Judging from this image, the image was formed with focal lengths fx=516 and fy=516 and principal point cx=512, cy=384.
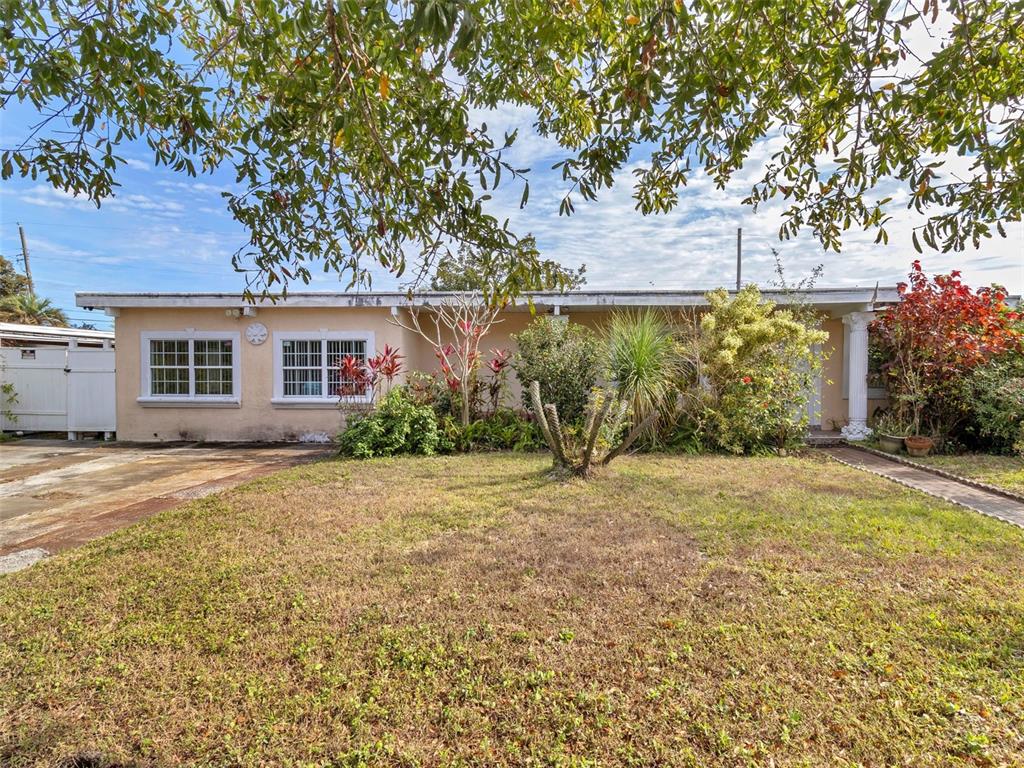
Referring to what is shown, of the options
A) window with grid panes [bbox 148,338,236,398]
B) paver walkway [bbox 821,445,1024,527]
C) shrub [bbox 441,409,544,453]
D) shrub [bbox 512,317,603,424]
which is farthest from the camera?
window with grid panes [bbox 148,338,236,398]

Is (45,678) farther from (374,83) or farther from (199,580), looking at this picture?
(374,83)

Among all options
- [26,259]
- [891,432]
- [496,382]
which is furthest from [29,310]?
[891,432]

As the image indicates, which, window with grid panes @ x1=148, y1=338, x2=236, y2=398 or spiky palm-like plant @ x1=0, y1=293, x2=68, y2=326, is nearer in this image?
window with grid panes @ x1=148, y1=338, x2=236, y2=398

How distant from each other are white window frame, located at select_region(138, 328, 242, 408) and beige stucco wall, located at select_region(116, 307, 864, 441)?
2.6 inches

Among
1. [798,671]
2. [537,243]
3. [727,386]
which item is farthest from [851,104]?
[727,386]

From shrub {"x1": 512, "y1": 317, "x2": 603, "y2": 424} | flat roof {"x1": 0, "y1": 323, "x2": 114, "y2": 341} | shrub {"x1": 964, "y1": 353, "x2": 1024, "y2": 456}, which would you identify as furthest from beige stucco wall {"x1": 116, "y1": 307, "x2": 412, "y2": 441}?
shrub {"x1": 964, "y1": 353, "x2": 1024, "y2": 456}

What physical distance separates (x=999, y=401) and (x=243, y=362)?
44.1 feet

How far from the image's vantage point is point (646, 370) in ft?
27.3

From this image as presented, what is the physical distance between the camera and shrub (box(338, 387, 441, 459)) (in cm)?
855

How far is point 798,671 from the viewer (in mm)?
2537

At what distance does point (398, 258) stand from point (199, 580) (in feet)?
8.82

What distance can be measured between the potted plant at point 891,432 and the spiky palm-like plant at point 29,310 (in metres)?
29.0

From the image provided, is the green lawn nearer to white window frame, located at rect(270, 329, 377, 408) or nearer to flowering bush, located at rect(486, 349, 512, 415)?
flowering bush, located at rect(486, 349, 512, 415)

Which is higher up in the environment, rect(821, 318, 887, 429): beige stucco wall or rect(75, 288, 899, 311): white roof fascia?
rect(75, 288, 899, 311): white roof fascia
